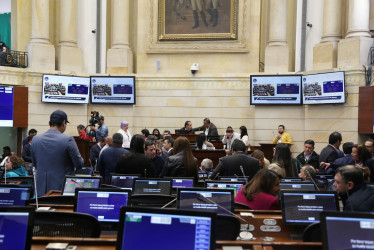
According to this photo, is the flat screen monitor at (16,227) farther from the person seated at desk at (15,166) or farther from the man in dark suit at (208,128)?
the man in dark suit at (208,128)

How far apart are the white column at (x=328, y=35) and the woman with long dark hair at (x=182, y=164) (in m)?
9.47

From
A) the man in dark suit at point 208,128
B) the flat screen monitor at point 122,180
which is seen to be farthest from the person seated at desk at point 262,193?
the man in dark suit at point 208,128

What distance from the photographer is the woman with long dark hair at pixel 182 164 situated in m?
7.14

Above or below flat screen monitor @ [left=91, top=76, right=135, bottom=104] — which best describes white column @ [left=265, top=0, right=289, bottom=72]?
above

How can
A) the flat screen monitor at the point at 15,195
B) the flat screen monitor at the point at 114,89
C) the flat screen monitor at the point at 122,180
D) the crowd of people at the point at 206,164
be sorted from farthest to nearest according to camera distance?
the flat screen monitor at the point at 114,89
the flat screen monitor at the point at 122,180
the crowd of people at the point at 206,164
the flat screen monitor at the point at 15,195

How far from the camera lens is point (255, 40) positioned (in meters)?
17.9

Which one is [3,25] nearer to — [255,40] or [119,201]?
[255,40]

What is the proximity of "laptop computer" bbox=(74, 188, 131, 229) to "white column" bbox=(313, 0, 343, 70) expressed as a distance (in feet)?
→ 40.7

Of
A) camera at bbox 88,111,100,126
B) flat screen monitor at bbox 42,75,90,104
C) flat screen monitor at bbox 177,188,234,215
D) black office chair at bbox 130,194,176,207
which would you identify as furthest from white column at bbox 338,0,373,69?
flat screen monitor at bbox 177,188,234,215

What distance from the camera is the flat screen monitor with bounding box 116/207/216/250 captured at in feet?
8.63

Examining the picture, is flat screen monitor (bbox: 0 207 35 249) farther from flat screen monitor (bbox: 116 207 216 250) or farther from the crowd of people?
the crowd of people

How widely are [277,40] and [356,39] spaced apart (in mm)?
3427

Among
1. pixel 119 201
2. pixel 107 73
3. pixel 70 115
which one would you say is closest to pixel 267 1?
pixel 107 73

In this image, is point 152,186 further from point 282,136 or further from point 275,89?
point 275,89
